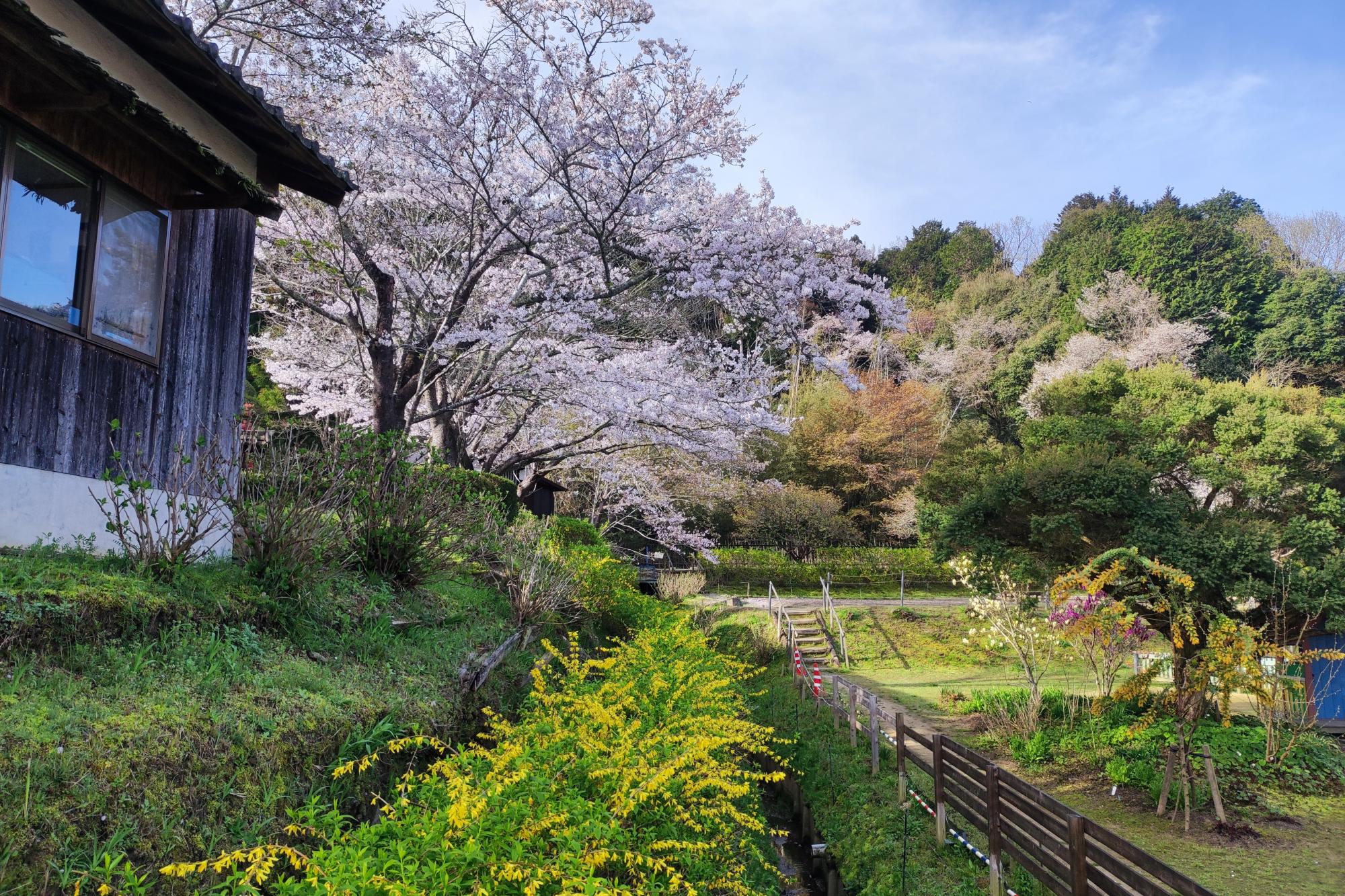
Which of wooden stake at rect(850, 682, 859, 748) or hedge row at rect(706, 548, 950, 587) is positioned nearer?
wooden stake at rect(850, 682, 859, 748)

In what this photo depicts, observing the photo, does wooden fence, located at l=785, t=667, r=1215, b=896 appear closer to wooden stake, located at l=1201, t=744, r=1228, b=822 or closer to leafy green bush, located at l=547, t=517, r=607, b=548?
wooden stake, located at l=1201, t=744, r=1228, b=822

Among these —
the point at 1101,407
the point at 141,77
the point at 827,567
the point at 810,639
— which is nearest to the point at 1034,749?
the point at 1101,407

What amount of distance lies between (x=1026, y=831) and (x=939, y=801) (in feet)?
5.16

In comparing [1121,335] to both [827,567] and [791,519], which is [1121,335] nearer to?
[791,519]

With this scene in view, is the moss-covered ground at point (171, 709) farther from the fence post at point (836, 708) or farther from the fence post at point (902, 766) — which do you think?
the fence post at point (836, 708)

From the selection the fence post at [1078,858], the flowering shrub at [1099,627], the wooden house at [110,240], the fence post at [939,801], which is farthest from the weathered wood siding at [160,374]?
the flowering shrub at [1099,627]

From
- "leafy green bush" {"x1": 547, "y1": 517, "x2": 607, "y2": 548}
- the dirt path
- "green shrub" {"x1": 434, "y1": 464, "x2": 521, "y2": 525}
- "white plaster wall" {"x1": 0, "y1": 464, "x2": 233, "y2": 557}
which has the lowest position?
the dirt path

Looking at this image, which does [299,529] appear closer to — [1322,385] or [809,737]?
[809,737]

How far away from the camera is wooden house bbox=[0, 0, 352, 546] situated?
4309mm

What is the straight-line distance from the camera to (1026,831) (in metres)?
5.76

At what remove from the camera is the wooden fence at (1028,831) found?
181 inches

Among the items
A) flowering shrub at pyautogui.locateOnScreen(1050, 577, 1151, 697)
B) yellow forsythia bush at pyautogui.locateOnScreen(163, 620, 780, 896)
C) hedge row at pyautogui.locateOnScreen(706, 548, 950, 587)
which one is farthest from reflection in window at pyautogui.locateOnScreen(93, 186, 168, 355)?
hedge row at pyautogui.locateOnScreen(706, 548, 950, 587)

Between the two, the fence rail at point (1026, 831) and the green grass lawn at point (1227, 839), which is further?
the green grass lawn at point (1227, 839)

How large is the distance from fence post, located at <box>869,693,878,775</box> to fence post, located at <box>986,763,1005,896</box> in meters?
2.51
